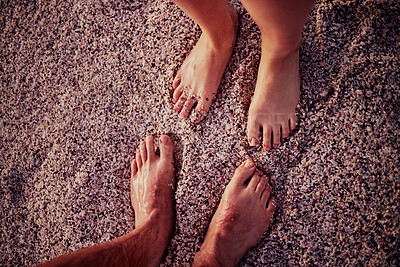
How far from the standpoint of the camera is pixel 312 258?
4.09ft

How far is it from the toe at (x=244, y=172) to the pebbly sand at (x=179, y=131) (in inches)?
1.7

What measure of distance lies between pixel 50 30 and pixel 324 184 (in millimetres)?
1667

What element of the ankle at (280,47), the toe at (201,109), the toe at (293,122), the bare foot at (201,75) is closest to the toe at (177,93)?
the bare foot at (201,75)

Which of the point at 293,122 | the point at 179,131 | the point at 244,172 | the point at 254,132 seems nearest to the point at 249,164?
the point at 244,172

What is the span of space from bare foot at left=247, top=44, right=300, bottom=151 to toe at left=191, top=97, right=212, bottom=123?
0.21 metres

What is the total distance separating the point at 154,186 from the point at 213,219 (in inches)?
13.1

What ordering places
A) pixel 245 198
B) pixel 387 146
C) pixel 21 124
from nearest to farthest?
pixel 387 146, pixel 245 198, pixel 21 124

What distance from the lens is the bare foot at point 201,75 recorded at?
1.36m

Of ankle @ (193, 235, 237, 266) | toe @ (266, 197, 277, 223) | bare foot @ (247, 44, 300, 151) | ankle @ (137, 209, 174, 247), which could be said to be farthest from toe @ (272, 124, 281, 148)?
ankle @ (137, 209, 174, 247)

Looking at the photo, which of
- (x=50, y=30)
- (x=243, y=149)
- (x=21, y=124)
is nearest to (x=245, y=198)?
(x=243, y=149)

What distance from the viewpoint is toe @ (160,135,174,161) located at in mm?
1426

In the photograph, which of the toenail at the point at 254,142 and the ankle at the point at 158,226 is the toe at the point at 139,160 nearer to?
the ankle at the point at 158,226

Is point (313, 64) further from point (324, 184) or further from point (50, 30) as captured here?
point (50, 30)

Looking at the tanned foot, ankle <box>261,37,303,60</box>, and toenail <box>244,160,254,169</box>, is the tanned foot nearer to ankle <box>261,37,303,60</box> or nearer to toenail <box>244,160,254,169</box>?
toenail <box>244,160,254,169</box>
